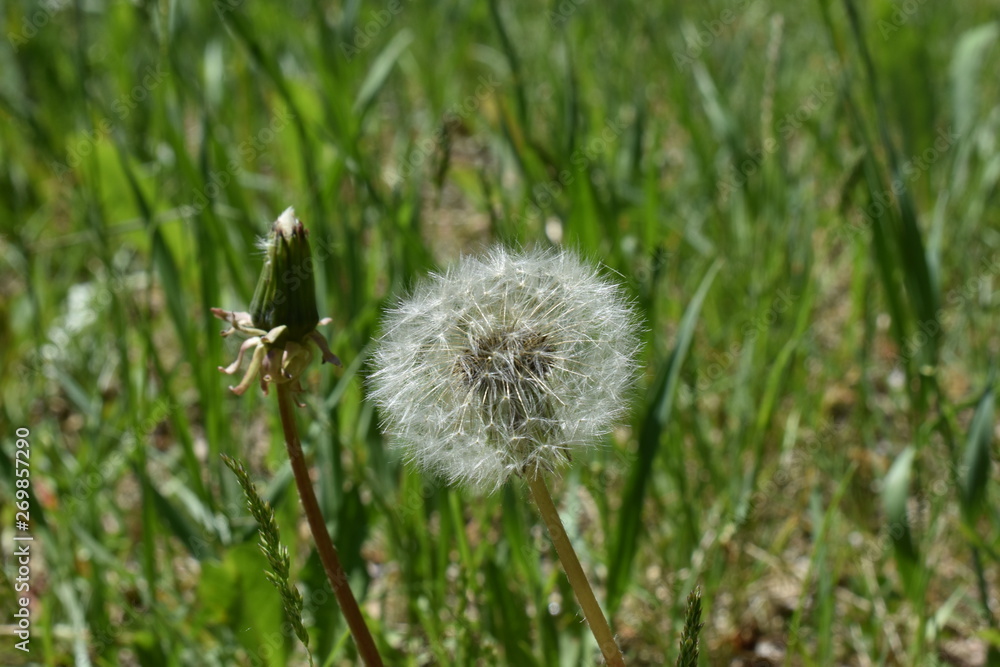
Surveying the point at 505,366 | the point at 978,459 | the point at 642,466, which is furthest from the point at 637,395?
the point at 978,459

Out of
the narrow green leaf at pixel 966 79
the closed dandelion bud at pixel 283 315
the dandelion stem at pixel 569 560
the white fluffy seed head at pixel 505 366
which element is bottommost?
the narrow green leaf at pixel 966 79

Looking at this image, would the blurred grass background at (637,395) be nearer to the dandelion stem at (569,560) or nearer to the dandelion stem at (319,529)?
the dandelion stem at (569,560)

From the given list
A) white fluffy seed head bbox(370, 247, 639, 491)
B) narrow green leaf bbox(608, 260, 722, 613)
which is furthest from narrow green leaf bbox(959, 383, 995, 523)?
white fluffy seed head bbox(370, 247, 639, 491)

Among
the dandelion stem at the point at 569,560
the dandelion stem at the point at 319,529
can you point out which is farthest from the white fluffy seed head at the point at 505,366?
the dandelion stem at the point at 319,529

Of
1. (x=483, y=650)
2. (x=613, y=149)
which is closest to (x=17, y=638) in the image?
(x=483, y=650)

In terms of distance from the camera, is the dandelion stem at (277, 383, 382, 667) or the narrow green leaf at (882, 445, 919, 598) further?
the narrow green leaf at (882, 445, 919, 598)

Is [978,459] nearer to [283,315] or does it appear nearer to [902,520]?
[902,520]

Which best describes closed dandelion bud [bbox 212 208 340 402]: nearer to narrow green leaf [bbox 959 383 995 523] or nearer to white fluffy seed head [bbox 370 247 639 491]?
white fluffy seed head [bbox 370 247 639 491]
